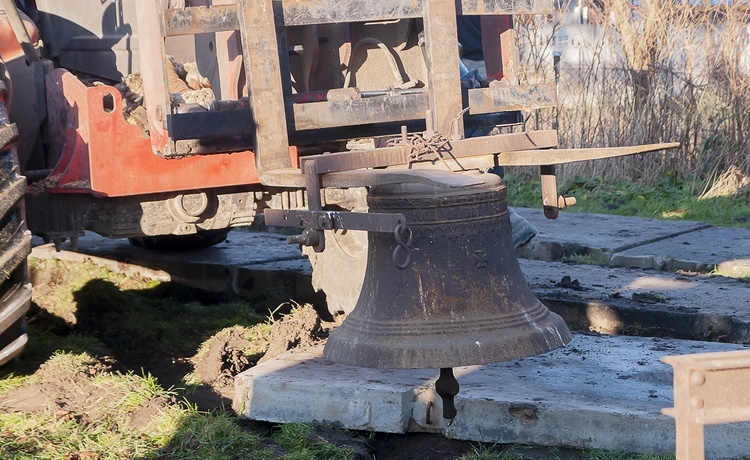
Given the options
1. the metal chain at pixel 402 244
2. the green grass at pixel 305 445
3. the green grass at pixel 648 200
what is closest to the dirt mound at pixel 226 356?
the green grass at pixel 305 445

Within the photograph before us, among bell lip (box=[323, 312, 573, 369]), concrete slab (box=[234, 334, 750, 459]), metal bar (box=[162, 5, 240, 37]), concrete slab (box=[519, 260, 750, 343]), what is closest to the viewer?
bell lip (box=[323, 312, 573, 369])

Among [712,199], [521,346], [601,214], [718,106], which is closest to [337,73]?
[521,346]

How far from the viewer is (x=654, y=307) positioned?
4938 millimetres

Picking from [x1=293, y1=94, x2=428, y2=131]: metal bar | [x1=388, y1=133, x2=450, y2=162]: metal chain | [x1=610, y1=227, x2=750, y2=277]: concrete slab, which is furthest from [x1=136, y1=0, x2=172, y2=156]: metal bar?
[x1=610, y1=227, x2=750, y2=277]: concrete slab

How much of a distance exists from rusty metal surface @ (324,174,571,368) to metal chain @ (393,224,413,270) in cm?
12

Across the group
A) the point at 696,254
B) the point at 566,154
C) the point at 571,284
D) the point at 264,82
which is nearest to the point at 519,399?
the point at 566,154

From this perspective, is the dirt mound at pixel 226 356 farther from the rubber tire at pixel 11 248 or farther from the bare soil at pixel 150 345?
the rubber tire at pixel 11 248

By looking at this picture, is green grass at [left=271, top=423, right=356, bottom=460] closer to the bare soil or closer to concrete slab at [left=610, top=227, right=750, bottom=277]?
the bare soil

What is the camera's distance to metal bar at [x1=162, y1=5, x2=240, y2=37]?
349 cm

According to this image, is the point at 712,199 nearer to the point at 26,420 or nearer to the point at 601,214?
the point at 601,214

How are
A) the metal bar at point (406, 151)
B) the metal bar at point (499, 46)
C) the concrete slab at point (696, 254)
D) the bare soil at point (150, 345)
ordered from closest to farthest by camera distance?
the metal bar at point (406, 151) < the bare soil at point (150, 345) < the metal bar at point (499, 46) < the concrete slab at point (696, 254)

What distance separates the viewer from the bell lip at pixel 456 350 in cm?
255

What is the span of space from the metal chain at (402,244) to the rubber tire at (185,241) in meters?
4.40

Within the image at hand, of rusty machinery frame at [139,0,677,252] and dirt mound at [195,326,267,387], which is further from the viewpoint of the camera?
dirt mound at [195,326,267,387]
